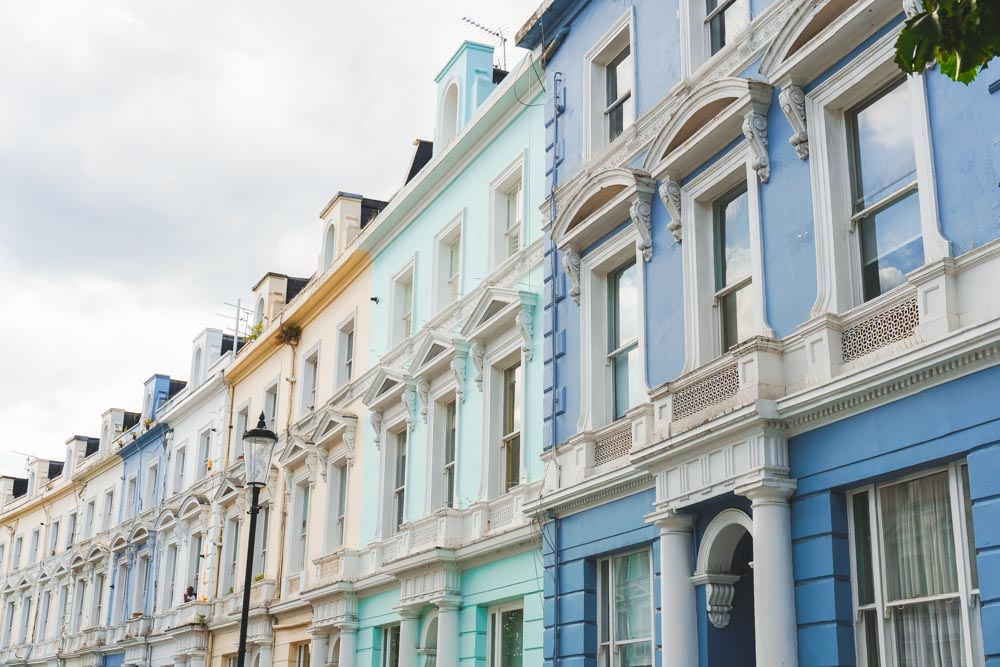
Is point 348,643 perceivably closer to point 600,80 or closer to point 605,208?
point 605,208

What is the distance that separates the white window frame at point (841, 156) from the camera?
10.3 m

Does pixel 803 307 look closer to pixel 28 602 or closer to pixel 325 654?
pixel 325 654

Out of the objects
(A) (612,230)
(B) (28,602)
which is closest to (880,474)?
(A) (612,230)

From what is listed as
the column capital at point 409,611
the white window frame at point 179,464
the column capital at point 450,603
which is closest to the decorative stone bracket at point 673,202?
the column capital at point 450,603

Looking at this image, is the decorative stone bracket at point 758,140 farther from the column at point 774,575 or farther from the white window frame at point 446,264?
the white window frame at point 446,264

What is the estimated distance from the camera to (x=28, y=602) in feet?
153

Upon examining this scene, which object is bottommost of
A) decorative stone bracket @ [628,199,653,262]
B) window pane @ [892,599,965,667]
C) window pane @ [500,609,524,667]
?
window pane @ [892,599,965,667]

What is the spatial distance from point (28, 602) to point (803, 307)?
42.2 m

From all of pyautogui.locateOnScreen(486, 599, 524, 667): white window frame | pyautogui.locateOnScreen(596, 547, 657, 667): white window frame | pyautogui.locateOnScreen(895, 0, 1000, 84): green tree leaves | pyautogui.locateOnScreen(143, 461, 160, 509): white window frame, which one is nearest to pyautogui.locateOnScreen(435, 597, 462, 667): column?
pyautogui.locateOnScreen(486, 599, 524, 667): white window frame

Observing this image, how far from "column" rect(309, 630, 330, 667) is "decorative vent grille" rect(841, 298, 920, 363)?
14237 millimetres

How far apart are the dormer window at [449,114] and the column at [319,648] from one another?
913cm

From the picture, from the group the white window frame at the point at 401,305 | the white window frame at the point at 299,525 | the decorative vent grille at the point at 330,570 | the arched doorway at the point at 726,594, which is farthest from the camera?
the white window frame at the point at 299,525

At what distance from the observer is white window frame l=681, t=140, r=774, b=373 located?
1233 centimetres

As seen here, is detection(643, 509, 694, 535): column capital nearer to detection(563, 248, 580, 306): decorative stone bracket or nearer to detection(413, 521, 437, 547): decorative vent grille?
detection(563, 248, 580, 306): decorative stone bracket
